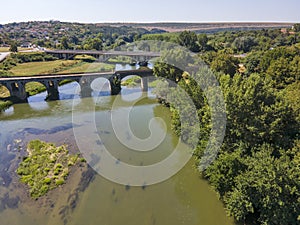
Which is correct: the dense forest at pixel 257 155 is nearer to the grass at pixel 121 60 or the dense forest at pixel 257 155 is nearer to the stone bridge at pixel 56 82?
the stone bridge at pixel 56 82

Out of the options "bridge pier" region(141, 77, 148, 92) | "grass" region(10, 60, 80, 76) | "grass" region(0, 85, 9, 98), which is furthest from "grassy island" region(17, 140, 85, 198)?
"grass" region(10, 60, 80, 76)

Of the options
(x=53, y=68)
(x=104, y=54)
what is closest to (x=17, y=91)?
(x=53, y=68)

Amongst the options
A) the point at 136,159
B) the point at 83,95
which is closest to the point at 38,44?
the point at 83,95

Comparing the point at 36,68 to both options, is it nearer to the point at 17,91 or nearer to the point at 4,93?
the point at 4,93

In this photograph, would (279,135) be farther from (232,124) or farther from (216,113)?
(216,113)

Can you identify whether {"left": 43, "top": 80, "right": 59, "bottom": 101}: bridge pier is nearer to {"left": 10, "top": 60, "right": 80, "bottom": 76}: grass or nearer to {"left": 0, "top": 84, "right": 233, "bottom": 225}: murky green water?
Result: {"left": 0, "top": 84, "right": 233, "bottom": 225}: murky green water
